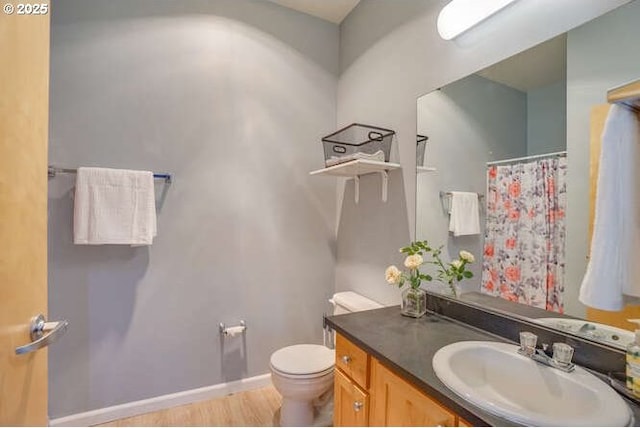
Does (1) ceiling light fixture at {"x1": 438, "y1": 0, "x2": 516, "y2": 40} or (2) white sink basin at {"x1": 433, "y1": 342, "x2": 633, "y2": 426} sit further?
(1) ceiling light fixture at {"x1": 438, "y1": 0, "x2": 516, "y2": 40}

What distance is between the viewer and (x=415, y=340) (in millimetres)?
1120

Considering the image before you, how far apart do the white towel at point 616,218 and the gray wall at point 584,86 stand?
0.05 metres

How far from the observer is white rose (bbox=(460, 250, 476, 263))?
52.9 inches

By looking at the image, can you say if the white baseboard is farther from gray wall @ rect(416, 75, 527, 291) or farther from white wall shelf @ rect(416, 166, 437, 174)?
white wall shelf @ rect(416, 166, 437, 174)

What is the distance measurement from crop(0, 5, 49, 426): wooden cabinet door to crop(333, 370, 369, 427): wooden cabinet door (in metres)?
1.00

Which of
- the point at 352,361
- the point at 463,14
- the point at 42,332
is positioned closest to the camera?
the point at 42,332

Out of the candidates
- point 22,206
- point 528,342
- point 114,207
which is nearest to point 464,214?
point 528,342

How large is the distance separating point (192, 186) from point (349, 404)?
1.53 meters

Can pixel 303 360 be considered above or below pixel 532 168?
below

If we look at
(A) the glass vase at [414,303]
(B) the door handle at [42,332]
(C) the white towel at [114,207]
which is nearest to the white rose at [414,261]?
(A) the glass vase at [414,303]

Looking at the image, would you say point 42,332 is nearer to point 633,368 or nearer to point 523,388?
point 523,388

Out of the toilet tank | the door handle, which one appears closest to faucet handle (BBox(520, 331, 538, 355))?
the toilet tank

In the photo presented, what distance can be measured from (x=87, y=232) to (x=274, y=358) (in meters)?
1.23

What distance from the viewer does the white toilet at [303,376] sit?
1.59 m
